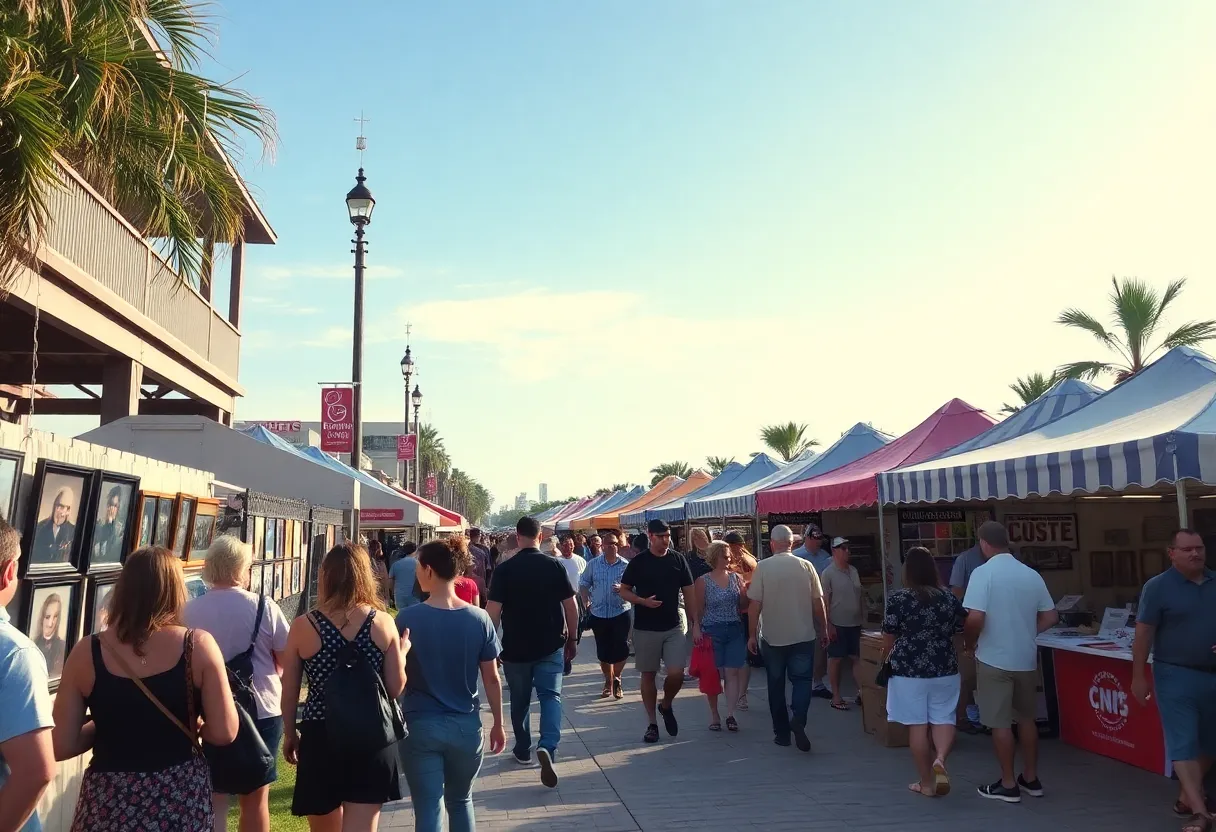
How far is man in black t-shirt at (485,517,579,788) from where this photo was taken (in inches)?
289

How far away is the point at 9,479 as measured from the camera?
4488 mm

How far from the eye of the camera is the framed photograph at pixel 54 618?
191 inches

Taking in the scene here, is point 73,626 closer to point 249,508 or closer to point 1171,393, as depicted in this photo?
point 249,508

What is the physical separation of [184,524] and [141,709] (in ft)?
14.2

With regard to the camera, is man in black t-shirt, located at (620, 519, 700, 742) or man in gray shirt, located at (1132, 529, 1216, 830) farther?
man in black t-shirt, located at (620, 519, 700, 742)

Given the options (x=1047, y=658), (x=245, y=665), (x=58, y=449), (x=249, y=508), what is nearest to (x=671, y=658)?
(x=1047, y=658)

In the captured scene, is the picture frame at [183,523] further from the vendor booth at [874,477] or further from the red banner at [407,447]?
the red banner at [407,447]

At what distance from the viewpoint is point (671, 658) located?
8.90 meters

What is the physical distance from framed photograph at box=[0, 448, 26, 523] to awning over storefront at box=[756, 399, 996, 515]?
842 cm

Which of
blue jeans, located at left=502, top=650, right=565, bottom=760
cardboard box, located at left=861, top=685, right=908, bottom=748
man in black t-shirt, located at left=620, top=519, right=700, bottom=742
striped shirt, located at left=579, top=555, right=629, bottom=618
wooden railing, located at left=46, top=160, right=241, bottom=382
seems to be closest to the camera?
blue jeans, located at left=502, top=650, right=565, bottom=760

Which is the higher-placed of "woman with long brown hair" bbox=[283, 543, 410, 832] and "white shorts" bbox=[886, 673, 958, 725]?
"woman with long brown hair" bbox=[283, 543, 410, 832]

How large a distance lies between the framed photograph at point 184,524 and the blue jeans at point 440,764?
10.7 ft

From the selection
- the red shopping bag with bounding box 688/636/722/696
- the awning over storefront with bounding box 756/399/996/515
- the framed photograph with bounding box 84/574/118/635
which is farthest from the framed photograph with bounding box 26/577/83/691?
the awning over storefront with bounding box 756/399/996/515

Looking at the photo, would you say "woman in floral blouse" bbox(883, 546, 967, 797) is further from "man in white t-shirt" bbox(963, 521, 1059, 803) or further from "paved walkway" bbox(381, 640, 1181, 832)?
"paved walkway" bbox(381, 640, 1181, 832)
